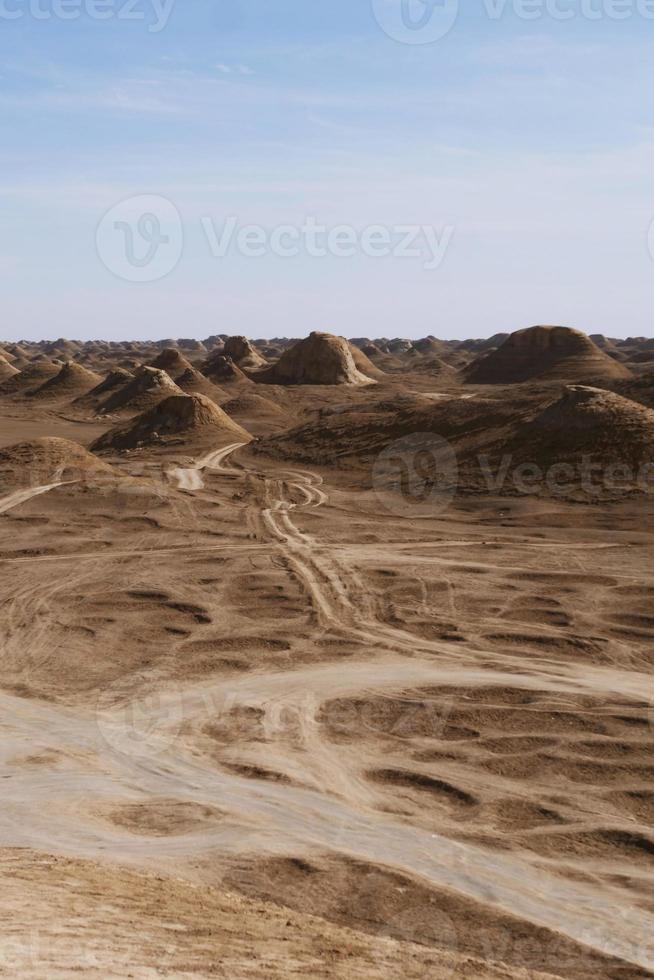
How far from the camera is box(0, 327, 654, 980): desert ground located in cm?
784

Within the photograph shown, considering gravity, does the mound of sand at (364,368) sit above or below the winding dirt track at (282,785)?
above

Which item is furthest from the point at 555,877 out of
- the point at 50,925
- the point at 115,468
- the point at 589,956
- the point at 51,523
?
the point at 115,468

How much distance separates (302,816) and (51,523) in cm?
1572

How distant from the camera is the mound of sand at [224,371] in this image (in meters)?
63.8

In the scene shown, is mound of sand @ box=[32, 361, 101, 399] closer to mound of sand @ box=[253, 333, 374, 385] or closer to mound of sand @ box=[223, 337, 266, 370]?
mound of sand @ box=[223, 337, 266, 370]

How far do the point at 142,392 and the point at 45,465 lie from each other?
24.4 metres

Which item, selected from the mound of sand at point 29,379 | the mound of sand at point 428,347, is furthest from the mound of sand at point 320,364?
the mound of sand at point 428,347

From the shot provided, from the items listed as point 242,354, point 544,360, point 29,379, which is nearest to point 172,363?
point 242,354

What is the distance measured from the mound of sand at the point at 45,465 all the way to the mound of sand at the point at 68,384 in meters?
34.7

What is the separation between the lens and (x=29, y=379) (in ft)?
234

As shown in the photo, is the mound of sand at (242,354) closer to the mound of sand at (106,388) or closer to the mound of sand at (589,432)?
the mound of sand at (106,388)

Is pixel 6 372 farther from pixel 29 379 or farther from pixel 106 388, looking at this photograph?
pixel 106 388

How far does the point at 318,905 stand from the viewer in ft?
27.6

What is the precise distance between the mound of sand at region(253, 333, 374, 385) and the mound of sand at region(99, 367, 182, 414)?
26.9 ft
